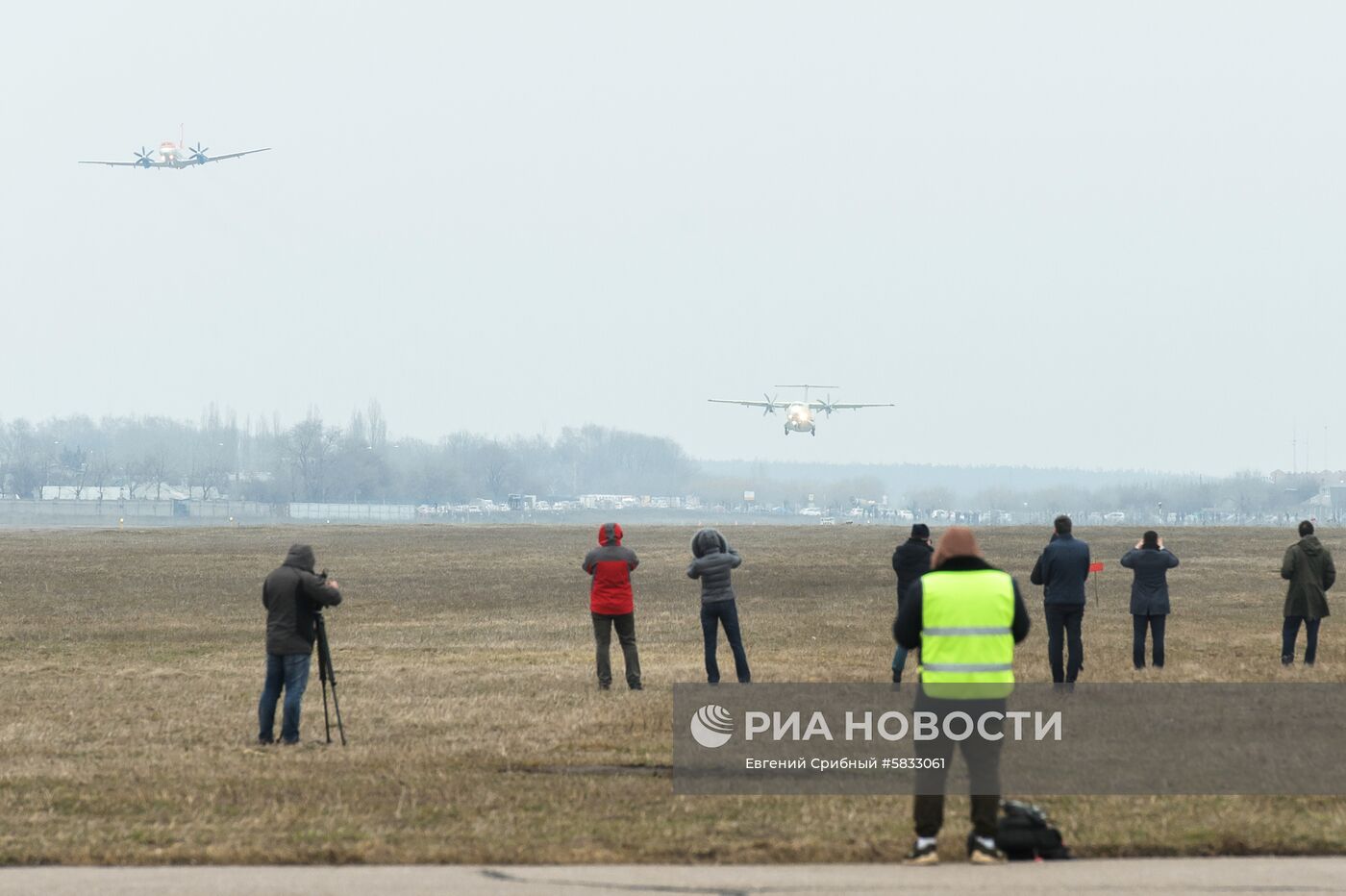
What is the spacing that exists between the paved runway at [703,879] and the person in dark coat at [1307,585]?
12.6 m

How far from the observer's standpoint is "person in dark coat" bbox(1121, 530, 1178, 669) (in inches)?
846

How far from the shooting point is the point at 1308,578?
2208cm

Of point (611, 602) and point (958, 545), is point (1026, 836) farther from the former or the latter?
point (611, 602)

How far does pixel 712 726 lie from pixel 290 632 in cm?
429

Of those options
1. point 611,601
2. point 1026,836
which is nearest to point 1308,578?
point 611,601

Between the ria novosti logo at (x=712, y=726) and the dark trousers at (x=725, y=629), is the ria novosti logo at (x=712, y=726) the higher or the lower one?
the lower one

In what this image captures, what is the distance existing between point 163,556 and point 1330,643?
48.8 metres

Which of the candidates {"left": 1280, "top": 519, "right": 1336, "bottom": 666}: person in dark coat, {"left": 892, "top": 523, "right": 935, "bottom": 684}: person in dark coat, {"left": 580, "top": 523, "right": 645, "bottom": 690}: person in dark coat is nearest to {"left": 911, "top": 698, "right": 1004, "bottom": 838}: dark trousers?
{"left": 892, "top": 523, "right": 935, "bottom": 684}: person in dark coat

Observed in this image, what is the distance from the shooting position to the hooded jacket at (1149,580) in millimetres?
21500

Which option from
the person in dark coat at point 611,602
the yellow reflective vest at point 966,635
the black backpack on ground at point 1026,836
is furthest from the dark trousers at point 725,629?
the yellow reflective vest at point 966,635

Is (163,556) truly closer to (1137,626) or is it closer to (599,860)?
(1137,626)

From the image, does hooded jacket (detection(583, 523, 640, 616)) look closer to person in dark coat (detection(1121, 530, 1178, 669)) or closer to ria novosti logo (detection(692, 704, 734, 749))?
ria novosti logo (detection(692, 704, 734, 749))

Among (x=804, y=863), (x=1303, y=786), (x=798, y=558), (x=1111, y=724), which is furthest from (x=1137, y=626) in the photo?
(x=798, y=558)

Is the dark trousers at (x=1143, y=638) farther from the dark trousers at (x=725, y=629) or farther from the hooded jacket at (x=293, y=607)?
the hooded jacket at (x=293, y=607)
